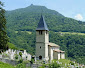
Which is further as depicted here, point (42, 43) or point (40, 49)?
point (40, 49)

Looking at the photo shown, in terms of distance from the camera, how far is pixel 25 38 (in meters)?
142

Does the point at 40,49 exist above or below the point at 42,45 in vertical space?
below

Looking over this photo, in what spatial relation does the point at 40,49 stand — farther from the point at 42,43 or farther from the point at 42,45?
the point at 42,43

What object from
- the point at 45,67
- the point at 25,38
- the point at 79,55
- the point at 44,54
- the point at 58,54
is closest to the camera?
the point at 45,67

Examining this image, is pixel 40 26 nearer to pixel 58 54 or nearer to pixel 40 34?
pixel 40 34

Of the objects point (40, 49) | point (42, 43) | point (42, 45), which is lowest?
point (40, 49)

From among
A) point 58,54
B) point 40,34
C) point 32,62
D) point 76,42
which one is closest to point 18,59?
point 32,62

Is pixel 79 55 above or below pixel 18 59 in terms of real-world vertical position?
below

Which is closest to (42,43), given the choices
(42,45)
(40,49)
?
(42,45)

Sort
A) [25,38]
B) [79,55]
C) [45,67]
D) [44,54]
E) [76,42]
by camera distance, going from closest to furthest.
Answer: [45,67]
[44,54]
[79,55]
[76,42]
[25,38]

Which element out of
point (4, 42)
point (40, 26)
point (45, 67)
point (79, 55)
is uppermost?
point (40, 26)

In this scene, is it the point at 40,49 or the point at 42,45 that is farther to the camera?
the point at 40,49

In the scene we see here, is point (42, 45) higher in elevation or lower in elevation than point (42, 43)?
lower

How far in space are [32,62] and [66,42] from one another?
94.1m
